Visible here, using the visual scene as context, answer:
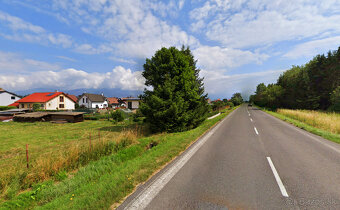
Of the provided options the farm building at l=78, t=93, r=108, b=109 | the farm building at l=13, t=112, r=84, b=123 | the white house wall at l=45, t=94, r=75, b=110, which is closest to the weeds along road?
the farm building at l=13, t=112, r=84, b=123

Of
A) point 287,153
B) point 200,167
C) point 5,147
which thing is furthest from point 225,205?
point 5,147

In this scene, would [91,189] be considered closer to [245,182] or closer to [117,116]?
[245,182]

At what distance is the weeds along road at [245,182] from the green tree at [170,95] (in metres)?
6.15

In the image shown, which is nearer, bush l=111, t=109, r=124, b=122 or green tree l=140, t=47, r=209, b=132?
green tree l=140, t=47, r=209, b=132

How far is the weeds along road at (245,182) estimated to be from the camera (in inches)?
124

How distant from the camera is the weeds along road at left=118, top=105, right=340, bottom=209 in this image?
3.16 metres

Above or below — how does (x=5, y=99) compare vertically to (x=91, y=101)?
above

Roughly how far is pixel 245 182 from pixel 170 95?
9174 millimetres

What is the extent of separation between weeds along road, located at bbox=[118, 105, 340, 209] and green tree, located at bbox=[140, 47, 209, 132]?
6.15 meters

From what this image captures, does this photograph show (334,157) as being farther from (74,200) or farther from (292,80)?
(292,80)

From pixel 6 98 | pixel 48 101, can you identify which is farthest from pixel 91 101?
pixel 6 98

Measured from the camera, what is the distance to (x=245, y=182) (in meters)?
4.02

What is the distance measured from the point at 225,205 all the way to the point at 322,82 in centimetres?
5416

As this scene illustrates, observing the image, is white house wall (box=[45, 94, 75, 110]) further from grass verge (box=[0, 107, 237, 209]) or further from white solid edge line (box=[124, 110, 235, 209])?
white solid edge line (box=[124, 110, 235, 209])
